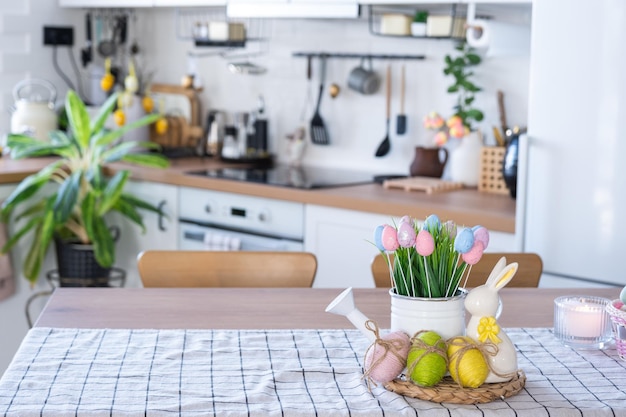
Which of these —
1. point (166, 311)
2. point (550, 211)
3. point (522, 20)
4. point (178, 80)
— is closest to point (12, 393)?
point (166, 311)

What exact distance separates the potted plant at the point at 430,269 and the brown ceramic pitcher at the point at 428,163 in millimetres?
2130

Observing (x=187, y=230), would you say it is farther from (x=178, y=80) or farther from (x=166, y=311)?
(x=166, y=311)

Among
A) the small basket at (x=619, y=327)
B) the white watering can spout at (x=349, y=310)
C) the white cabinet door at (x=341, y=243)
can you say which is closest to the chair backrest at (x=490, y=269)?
the small basket at (x=619, y=327)

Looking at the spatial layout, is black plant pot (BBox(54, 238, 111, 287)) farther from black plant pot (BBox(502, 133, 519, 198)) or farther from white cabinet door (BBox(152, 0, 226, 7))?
black plant pot (BBox(502, 133, 519, 198))

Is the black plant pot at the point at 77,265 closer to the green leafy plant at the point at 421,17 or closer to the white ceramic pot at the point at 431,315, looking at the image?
the green leafy plant at the point at 421,17

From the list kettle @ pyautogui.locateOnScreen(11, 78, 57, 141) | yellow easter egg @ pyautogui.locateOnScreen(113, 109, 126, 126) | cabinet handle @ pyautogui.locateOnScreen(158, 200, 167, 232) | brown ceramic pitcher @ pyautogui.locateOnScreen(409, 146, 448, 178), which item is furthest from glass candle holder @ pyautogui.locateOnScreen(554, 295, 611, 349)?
kettle @ pyautogui.locateOnScreen(11, 78, 57, 141)

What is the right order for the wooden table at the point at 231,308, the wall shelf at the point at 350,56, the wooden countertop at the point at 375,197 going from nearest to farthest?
the wooden table at the point at 231,308 → the wooden countertop at the point at 375,197 → the wall shelf at the point at 350,56

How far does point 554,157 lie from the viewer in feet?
9.71

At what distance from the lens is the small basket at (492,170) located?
3512 millimetres

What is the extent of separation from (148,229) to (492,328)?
2605mm

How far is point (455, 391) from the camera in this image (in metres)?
1.53

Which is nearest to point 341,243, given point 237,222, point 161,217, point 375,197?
point 375,197

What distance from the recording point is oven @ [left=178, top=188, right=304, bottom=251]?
3.53 meters

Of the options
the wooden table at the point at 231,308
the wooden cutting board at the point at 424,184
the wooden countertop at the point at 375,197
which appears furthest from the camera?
the wooden cutting board at the point at 424,184
